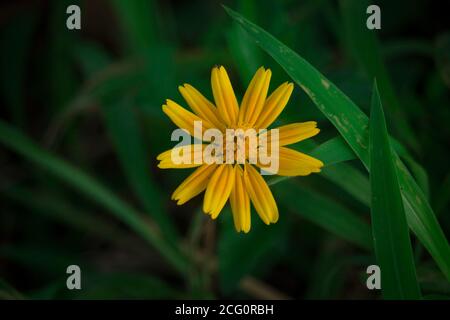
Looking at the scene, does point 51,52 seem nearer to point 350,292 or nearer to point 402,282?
point 350,292

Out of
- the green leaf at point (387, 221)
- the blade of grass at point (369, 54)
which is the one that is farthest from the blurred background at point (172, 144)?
the green leaf at point (387, 221)

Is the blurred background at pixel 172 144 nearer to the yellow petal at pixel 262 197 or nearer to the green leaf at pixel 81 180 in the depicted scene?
the green leaf at pixel 81 180

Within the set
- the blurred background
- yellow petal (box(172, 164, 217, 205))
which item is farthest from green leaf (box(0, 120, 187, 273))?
yellow petal (box(172, 164, 217, 205))

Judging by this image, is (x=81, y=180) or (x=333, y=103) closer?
(x=333, y=103)

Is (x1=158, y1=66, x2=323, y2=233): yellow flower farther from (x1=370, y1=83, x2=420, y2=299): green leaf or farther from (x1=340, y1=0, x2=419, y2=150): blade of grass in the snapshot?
(x1=340, y1=0, x2=419, y2=150): blade of grass

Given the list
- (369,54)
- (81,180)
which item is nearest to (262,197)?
(369,54)

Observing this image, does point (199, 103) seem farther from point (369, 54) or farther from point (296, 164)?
point (369, 54)
